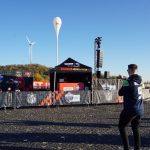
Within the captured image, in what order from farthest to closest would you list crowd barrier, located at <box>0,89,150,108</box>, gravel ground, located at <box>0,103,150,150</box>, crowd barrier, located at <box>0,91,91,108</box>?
1. crowd barrier, located at <box>0,89,150,108</box>
2. crowd barrier, located at <box>0,91,91,108</box>
3. gravel ground, located at <box>0,103,150,150</box>

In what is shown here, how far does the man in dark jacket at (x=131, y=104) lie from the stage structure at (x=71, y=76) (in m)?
19.9

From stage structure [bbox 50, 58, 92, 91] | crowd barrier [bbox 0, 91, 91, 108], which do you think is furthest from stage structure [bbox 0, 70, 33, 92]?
crowd barrier [bbox 0, 91, 91, 108]

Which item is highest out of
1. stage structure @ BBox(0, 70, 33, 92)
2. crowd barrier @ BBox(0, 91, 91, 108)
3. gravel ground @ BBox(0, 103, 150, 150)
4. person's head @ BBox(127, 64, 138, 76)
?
stage structure @ BBox(0, 70, 33, 92)

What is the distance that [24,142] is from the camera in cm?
967

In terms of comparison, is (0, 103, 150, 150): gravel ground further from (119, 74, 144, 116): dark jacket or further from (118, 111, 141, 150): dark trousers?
(119, 74, 144, 116): dark jacket

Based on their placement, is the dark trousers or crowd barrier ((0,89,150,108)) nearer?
the dark trousers

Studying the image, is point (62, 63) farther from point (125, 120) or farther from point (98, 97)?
point (125, 120)

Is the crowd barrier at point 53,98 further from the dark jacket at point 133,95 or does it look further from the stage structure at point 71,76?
the dark jacket at point 133,95

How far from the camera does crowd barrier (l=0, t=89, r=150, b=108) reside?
22.0 m

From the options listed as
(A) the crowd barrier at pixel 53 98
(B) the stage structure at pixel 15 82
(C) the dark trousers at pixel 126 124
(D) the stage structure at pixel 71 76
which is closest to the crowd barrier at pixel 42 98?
(A) the crowd barrier at pixel 53 98

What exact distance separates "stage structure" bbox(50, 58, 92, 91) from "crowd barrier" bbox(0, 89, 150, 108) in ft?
8.29

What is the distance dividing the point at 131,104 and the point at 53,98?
52.6 ft

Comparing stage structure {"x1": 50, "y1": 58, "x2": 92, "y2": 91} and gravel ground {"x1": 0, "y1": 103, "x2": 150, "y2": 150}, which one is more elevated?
stage structure {"x1": 50, "y1": 58, "x2": 92, "y2": 91}

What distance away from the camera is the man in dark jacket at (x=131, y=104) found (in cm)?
788
